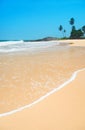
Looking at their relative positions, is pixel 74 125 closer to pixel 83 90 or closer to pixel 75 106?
pixel 75 106

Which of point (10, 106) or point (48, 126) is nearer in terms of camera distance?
point (48, 126)

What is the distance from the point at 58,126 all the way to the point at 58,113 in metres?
0.49

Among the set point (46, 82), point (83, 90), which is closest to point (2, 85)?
point (46, 82)

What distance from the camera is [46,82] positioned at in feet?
21.7

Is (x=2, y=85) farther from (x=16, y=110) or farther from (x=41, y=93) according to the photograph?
(x=16, y=110)

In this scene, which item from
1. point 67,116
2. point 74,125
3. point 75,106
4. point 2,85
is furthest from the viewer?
point 2,85

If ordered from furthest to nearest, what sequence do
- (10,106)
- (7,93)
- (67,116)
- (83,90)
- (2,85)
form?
(2,85) < (7,93) < (83,90) < (10,106) < (67,116)

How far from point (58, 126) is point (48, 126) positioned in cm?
16

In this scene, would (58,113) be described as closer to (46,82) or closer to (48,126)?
(48,126)

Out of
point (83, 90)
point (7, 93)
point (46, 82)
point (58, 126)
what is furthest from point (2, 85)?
point (58, 126)

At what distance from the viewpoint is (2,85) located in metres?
6.43

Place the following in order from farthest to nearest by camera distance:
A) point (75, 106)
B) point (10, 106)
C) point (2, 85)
Answer: 1. point (2, 85)
2. point (10, 106)
3. point (75, 106)

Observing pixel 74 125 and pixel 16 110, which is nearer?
pixel 74 125

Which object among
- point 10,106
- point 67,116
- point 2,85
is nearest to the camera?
point 67,116
